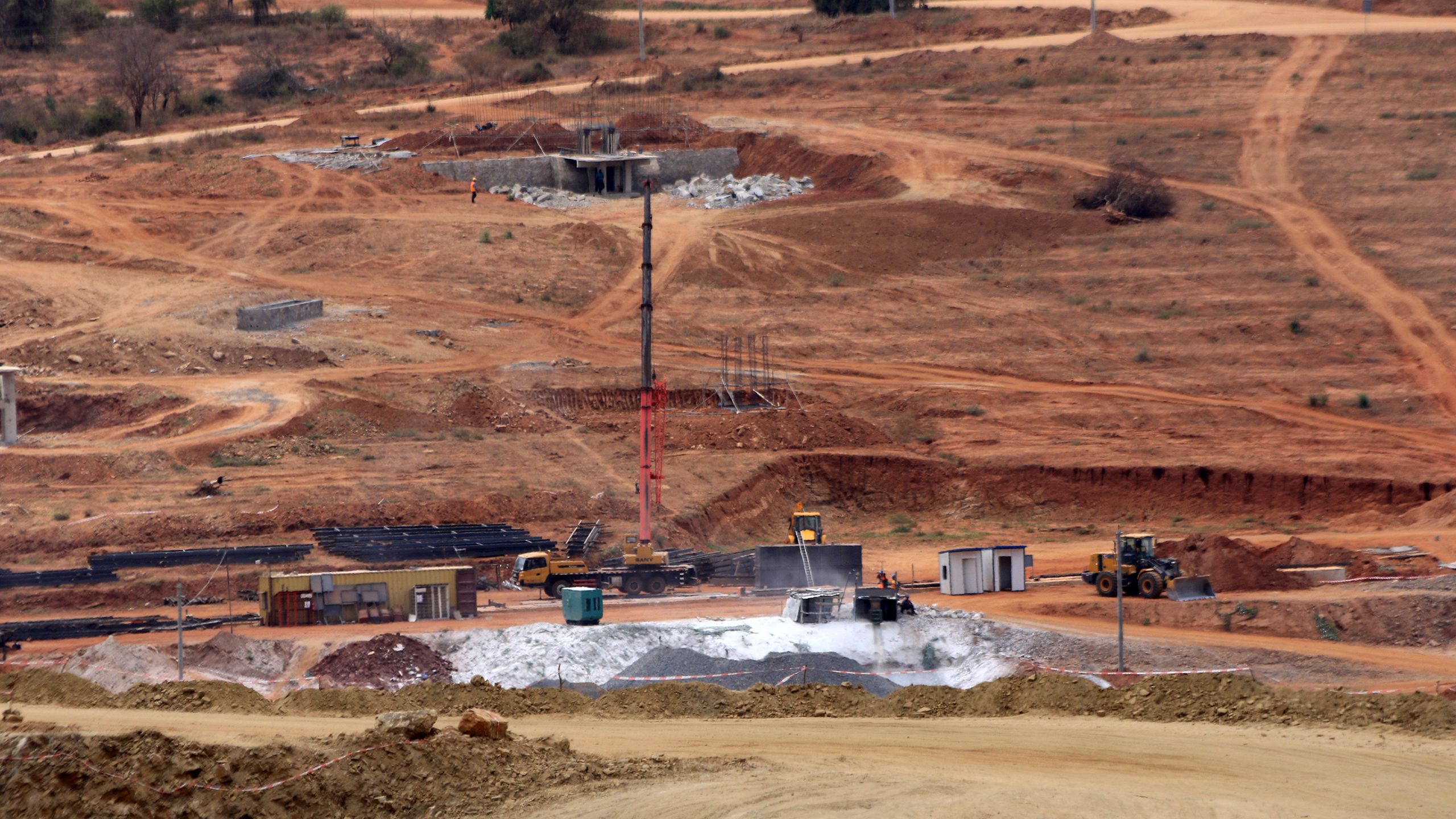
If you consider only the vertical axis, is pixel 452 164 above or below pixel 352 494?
above

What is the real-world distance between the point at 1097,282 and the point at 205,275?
31.8 metres

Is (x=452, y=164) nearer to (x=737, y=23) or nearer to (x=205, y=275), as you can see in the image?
(x=205, y=275)

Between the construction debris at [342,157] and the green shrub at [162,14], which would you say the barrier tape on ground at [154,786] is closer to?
the construction debris at [342,157]

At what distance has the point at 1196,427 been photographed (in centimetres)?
4741

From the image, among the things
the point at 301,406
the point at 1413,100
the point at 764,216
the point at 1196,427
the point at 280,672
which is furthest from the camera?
the point at 1413,100

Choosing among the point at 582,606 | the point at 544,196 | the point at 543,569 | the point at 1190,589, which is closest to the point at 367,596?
the point at 543,569

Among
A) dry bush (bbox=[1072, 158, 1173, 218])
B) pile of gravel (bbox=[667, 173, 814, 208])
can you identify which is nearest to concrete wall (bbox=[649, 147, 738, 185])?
pile of gravel (bbox=[667, 173, 814, 208])

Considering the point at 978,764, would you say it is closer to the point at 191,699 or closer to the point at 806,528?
the point at 191,699

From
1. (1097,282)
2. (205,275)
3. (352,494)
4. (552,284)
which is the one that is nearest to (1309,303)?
(1097,282)

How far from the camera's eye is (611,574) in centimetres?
3566

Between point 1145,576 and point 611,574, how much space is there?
11806 millimetres

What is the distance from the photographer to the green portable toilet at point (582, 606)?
103ft

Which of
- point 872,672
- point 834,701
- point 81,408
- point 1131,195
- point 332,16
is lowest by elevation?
point 872,672

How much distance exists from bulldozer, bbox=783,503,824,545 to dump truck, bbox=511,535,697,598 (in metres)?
2.65
